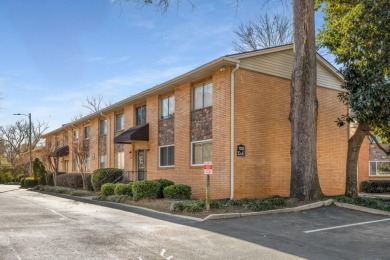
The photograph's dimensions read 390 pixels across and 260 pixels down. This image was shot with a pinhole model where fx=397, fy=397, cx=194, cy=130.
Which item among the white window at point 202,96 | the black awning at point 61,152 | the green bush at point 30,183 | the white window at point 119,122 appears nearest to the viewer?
the white window at point 202,96

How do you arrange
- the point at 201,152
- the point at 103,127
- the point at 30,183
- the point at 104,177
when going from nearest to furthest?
the point at 201,152
the point at 104,177
the point at 103,127
the point at 30,183

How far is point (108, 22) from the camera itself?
48.0 ft

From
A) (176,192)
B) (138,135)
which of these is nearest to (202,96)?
(176,192)

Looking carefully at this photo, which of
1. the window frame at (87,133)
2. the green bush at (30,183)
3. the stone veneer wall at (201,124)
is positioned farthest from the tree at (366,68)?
the green bush at (30,183)

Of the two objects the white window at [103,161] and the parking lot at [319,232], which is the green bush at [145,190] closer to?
the parking lot at [319,232]

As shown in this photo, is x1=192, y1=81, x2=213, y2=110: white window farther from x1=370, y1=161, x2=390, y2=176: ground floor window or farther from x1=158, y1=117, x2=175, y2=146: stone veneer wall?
x1=370, y1=161, x2=390, y2=176: ground floor window

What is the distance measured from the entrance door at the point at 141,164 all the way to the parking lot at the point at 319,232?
39.5 feet

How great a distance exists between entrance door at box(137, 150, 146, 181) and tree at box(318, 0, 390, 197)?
38.3 ft

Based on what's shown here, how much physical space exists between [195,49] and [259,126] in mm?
4907

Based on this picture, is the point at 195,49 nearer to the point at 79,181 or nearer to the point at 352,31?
the point at 352,31

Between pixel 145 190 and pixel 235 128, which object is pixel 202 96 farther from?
pixel 145 190

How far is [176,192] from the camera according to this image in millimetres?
16688

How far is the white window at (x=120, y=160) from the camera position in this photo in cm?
2567

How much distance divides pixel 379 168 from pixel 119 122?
58.6ft
